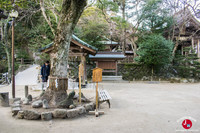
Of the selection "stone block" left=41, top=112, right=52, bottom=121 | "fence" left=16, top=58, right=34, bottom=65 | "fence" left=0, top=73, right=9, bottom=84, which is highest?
"fence" left=16, top=58, right=34, bottom=65

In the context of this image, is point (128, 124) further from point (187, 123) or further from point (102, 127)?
point (187, 123)

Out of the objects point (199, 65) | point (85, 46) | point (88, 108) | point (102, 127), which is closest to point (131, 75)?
point (199, 65)

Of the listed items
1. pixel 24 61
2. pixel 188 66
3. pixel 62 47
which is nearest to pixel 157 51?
pixel 188 66

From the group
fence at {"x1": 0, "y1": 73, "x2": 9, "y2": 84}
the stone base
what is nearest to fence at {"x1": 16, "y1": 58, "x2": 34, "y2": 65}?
fence at {"x1": 0, "y1": 73, "x2": 9, "y2": 84}

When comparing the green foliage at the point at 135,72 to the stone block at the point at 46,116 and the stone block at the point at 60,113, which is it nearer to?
the stone block at the point at 60,113

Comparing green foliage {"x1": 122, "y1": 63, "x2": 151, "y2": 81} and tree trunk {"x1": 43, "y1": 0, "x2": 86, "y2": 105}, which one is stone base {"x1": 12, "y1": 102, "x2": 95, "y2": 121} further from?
green foliage {"x1": 122, "y1": 63, "x2": 151, "y2": 81}

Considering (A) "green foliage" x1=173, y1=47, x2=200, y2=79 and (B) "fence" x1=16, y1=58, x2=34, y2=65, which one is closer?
(A) "green foliage" x1=173, y1=47, x2=200, y2=79

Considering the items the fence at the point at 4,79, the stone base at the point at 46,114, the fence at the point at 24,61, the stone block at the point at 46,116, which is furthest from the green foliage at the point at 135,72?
the fence at the point at 24,61

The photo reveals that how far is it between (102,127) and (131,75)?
13.4m

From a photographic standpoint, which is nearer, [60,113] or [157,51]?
[60,113]

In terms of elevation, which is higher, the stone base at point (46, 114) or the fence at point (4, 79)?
the fence at point (4, 79)

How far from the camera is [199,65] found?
49.4 feet

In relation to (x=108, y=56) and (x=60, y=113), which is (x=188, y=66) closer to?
(x=108, y=56)

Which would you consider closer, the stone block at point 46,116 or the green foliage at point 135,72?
the stone block at point 46,116
